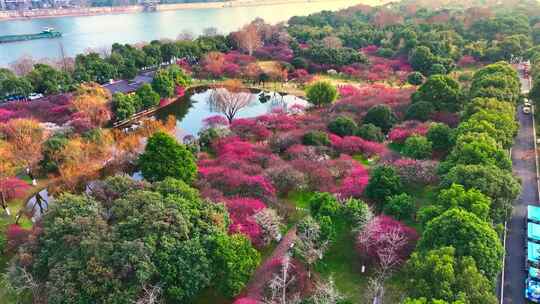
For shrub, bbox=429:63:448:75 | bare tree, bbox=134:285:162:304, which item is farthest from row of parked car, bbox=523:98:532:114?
bare tree, bbox=134:285:162:304

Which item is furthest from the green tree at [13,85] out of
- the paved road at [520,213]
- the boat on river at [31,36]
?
the paved road at [520,213]

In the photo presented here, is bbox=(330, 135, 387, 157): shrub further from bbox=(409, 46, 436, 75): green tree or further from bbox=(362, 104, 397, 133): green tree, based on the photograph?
bbox=(409, 46, 436, 75): green tree

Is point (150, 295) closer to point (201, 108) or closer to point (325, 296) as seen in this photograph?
point (325, 296)

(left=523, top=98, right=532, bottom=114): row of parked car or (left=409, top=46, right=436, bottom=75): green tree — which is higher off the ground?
(left=409, top=46, right=436, bottom=75): green tree

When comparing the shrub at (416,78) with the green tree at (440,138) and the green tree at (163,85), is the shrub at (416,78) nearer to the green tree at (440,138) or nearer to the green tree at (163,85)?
the green tree at (440,138)

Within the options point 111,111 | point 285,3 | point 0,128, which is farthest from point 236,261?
point 285,3

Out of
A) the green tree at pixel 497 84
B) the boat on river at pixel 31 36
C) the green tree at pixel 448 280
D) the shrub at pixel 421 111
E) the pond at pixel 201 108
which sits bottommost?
the pond at pixel 201 108
